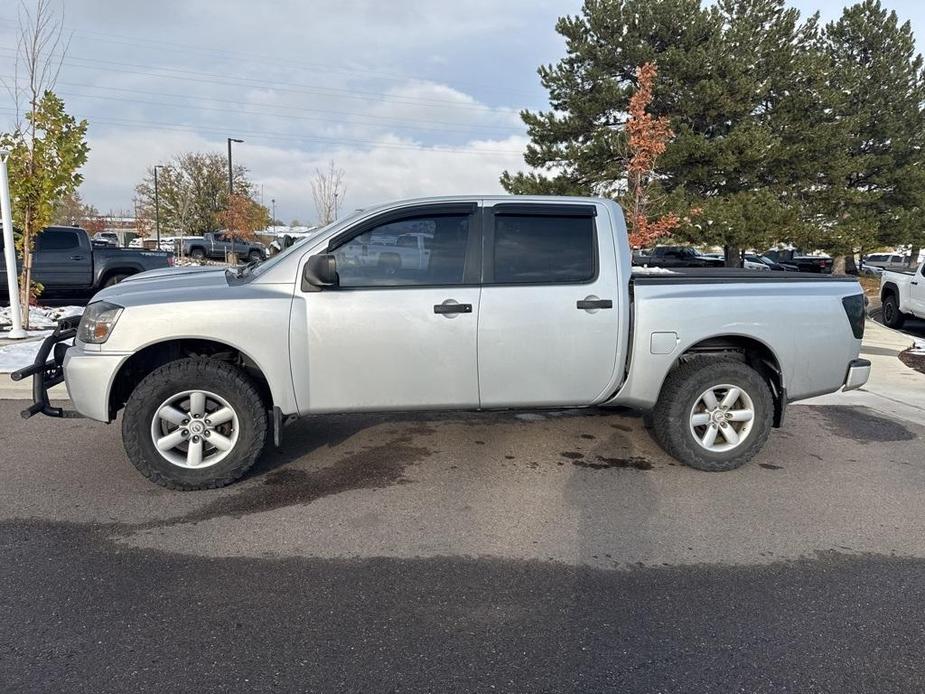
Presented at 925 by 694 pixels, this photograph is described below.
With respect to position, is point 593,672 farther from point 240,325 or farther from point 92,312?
point 92,312

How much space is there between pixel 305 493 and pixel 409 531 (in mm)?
890

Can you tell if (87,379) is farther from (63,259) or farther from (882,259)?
(882,259)

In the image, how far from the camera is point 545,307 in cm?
427

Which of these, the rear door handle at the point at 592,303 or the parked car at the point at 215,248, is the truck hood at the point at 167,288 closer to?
the rear door handle at the point at 592,303

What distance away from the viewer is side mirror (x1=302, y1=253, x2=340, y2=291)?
3.97 meters

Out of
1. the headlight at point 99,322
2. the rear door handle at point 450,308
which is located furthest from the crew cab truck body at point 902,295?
the headlight at point 99,322

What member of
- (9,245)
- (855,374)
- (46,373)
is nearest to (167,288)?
(46,373)

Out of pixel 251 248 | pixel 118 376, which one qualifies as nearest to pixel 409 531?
pixel 118 376

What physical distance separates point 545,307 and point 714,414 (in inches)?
60.1

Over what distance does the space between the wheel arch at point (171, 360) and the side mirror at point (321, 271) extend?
67 centimetres

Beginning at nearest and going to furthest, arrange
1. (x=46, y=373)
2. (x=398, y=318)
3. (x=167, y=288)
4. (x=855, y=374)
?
1. (x=398, y=318)
2. (x=167, y=288)
3. (x=46, y=373)
4. (x=855, y=374)

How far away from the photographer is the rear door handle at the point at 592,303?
4297 mm

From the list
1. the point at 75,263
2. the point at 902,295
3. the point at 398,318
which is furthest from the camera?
Answer: the point at 902,295

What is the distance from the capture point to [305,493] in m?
4.11
